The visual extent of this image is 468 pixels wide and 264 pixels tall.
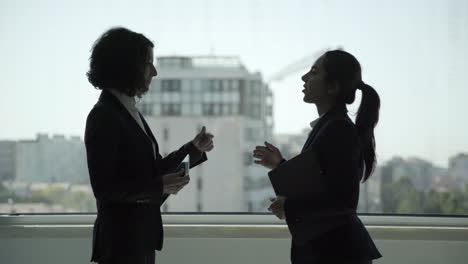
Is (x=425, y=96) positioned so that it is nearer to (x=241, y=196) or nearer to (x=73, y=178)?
(x=241, y=196)

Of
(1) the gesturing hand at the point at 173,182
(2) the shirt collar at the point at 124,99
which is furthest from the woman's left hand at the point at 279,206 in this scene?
(2) the shirt collar at the point at 124,99

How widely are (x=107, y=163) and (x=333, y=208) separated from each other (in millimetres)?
646

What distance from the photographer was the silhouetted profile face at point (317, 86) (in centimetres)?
156

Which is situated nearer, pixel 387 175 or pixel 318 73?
pixel 318 73

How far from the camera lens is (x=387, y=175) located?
125 inches

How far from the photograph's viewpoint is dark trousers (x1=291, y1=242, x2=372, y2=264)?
4.62ft

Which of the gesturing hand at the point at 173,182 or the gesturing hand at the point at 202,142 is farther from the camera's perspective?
the gesturing hand at the point at 202,142

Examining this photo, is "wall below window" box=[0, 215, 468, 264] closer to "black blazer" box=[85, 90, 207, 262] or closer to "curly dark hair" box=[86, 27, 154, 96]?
"black blazer" box=[85, 90, 207, 262]

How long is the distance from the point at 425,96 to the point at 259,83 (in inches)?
40.7

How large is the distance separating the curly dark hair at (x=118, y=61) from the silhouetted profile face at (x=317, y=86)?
0.52 metres

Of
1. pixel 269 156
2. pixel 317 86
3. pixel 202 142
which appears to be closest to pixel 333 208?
pixel 269 156

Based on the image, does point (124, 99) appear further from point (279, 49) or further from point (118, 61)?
point (279, 49)

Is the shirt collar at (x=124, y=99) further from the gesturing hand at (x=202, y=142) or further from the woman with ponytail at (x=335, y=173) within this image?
the woman with ponytail at (x=335, y=173)

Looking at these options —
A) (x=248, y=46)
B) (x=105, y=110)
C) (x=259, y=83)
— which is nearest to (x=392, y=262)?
(x=259, y=83)
